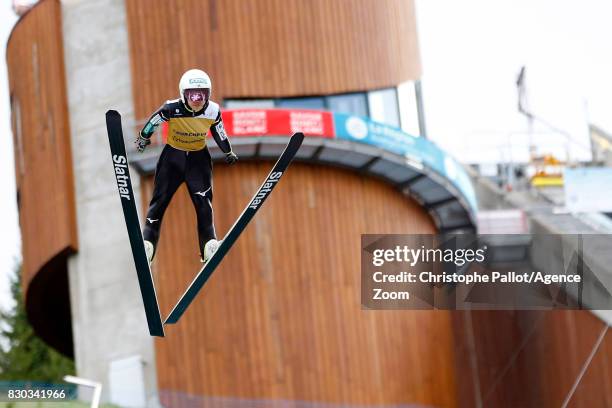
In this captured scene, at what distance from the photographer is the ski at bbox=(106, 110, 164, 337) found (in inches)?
655

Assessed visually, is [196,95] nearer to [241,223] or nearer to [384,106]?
[241,223]

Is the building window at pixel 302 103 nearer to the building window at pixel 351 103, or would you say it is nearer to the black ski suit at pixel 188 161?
the building window at pixel 351 103

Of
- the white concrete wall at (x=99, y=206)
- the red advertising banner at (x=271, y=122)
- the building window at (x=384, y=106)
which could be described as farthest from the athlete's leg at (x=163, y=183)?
the building window at (x=384, y=106)

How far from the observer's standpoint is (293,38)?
3297 centimetres

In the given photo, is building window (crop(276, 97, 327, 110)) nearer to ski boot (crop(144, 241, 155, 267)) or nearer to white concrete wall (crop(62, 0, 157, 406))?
white concrete wall (crop(62, 0, 157, 406))

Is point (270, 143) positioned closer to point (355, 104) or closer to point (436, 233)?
point (355, 104)

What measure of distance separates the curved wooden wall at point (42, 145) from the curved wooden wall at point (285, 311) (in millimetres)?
2785

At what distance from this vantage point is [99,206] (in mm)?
33281

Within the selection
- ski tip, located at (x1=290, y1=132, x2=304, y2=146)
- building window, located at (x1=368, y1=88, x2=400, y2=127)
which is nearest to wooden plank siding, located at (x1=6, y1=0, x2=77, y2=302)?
building window, located at (x1=368, y1=88, x2=400, y2=127)

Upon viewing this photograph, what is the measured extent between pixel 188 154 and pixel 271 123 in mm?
13357

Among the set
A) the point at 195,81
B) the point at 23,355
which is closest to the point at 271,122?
the point at 195,81

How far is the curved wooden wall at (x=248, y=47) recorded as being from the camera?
32.7 metres

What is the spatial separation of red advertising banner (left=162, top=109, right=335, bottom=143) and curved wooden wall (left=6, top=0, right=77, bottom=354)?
3746mm

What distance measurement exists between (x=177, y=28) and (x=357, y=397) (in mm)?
9811
